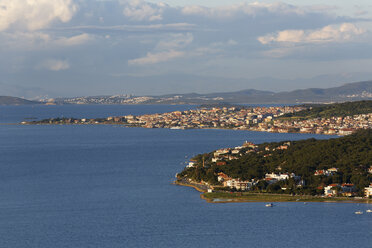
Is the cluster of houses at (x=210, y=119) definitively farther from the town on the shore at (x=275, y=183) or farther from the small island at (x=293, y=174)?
the town on the shore at (x=275, y=183)

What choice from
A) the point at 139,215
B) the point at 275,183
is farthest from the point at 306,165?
the point at 139,215

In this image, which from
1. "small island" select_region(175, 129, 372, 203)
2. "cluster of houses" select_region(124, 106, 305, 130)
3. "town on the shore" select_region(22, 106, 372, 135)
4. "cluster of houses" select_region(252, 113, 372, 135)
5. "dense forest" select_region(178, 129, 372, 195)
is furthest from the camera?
"cluster of houses" select_region(124, 106, 305, 130)

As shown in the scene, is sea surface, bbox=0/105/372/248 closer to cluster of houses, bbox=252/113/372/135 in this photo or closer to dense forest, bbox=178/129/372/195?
dense forest, bbox=178/129/372/195

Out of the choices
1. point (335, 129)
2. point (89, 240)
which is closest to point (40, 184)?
point (89, 240)

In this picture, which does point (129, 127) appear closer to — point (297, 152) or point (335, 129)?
point (335, 129)

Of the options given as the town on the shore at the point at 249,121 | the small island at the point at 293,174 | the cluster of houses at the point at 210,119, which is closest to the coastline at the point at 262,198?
the small island at the point at 293,174

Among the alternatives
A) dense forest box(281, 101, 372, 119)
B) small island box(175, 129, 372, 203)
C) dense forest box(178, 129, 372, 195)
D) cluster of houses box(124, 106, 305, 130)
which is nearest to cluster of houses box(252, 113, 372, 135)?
dense forest box(281, 101, 372, 119)
